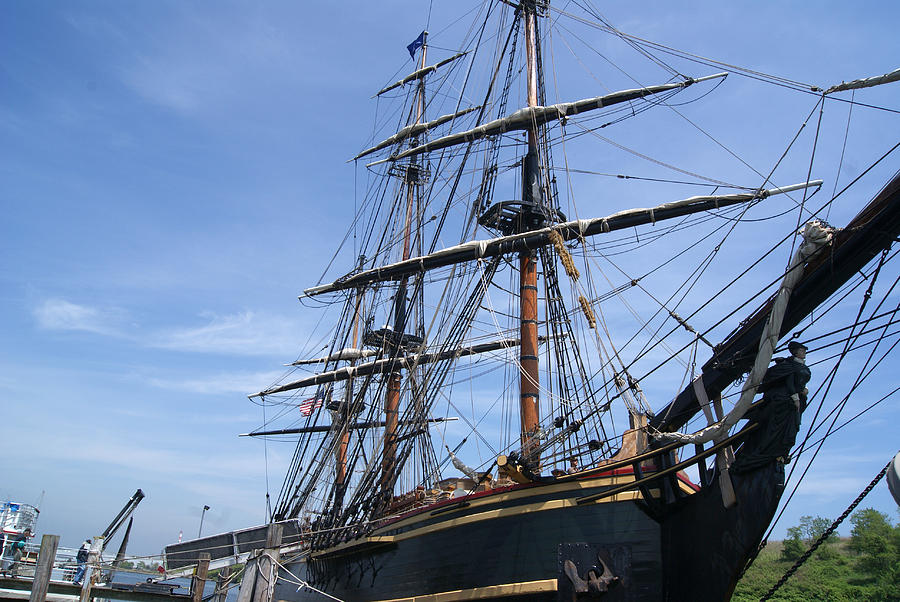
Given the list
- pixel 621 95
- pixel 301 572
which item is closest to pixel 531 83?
pixel 621 95

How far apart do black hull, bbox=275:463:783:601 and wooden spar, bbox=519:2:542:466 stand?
3.98 ft

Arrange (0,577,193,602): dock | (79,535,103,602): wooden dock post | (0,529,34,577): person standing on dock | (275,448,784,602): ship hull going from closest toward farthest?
1. (275,448,784,602): ship hull
2. (79,535,103,602): wooden dock post
3. (0,577,193,602): dock
4. (0,529,34,577): person standing on dock

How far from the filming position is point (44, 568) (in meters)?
16.4

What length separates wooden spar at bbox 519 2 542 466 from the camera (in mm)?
15008

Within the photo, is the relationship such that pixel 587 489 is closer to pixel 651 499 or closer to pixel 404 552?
pixel 651 499

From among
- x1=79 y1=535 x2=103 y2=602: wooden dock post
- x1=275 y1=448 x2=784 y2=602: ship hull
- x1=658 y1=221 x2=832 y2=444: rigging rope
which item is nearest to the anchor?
x1=275 y1=448 x2=784 y2=602: ship hull

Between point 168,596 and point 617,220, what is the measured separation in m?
19.6

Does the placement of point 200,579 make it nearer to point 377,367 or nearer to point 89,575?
point 89,575

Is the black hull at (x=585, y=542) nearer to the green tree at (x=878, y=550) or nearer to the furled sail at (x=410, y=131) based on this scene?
the furled sail at (x=410, y=131)

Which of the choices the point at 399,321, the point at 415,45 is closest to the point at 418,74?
the point at 415,45

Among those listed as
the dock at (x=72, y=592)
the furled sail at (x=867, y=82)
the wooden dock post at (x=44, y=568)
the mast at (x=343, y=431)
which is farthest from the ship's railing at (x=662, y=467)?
the dock at (x=72, y=592)

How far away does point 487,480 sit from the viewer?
1277 centimetres

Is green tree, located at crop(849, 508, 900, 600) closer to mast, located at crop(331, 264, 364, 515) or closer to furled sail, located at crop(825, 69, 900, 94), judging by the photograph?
mast, located at crop(331, 264, 364, 515)

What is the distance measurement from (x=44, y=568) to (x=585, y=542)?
45.6 ft
